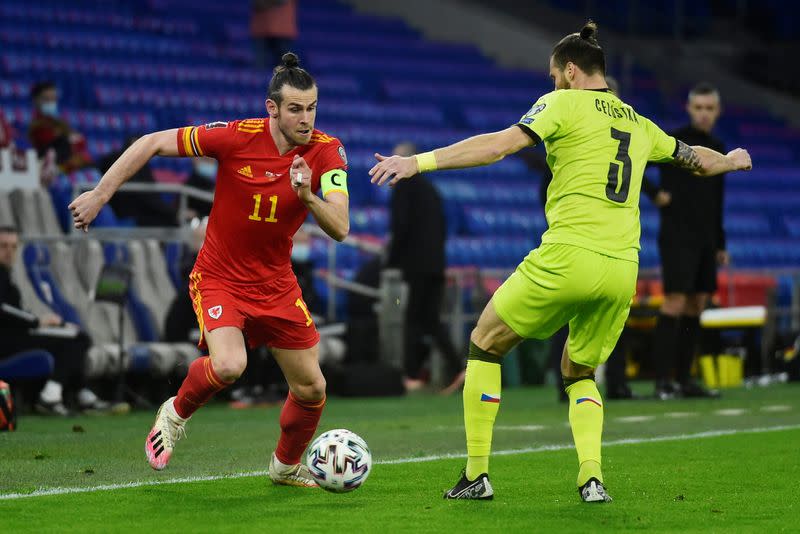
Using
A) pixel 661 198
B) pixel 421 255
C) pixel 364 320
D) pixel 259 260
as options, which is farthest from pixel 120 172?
pixel 364 320

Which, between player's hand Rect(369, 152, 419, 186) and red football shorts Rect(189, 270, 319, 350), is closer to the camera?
player's hand Rect(369, 152, 419, 186)

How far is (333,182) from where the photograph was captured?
669 cm

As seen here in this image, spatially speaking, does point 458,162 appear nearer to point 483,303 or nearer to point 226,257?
point 226,257

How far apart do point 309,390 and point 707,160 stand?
6.92ft

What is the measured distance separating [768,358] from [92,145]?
8526 millimetres

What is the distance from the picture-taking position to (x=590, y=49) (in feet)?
21.5

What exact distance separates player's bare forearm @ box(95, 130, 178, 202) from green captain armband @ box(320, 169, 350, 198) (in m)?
0.71

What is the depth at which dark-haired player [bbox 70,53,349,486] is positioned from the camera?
269 inches

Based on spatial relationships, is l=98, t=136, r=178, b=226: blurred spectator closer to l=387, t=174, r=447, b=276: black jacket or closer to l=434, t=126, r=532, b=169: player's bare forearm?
l=387, t=174, r=447, b=276: black jacket

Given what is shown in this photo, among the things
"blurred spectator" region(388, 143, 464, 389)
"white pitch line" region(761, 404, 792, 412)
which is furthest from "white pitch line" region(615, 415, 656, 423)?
"blurred spectator" region(388, 143, 464, 389)

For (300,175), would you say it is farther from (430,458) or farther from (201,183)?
(201,183)

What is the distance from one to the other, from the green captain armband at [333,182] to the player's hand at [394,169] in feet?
2.48

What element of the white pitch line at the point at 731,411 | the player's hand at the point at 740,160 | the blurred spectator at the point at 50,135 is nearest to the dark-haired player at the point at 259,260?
the player's hand at the point at 740,160

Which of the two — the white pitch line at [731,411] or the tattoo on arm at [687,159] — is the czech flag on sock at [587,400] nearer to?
the tattoo on arm at [687,159]
